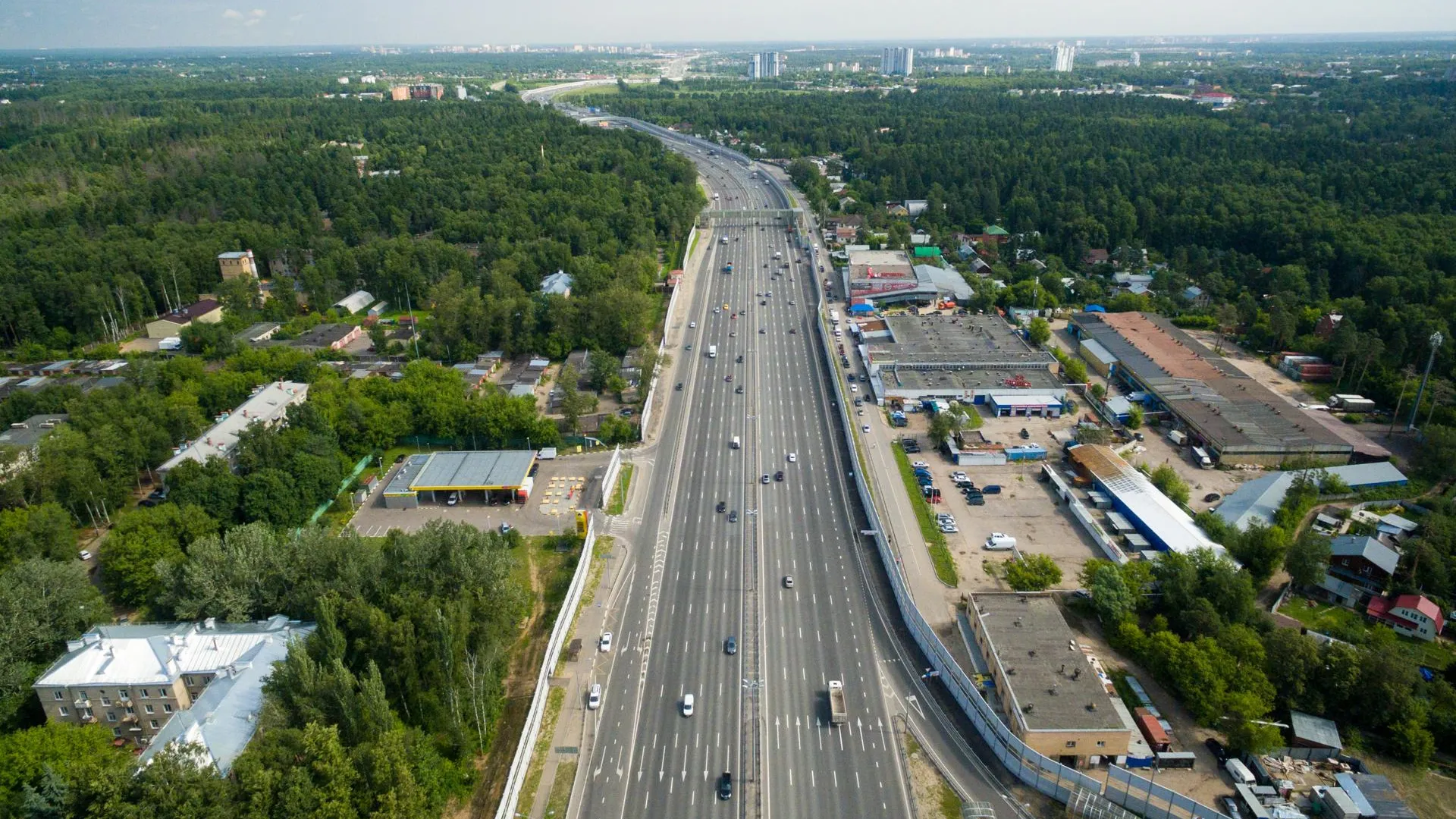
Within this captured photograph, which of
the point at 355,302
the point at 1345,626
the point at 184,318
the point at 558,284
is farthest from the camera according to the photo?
the point at 355,302

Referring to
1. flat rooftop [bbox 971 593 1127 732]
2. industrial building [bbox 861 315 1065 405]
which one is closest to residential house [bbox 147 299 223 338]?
industrial building [bbox 861 315 1065 405]

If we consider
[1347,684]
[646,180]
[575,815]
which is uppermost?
[646,180]

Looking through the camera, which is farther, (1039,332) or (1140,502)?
(1039,332)

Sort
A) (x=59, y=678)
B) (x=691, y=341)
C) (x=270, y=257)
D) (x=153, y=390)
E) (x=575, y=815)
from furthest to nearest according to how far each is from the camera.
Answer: (x=270, y=257)
(x=691, y=341)
(x=153, y=390)
(x=59, y=678)
(x=575, y=815)

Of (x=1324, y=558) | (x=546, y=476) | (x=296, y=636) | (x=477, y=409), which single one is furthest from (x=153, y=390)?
(x=1324, y=558)

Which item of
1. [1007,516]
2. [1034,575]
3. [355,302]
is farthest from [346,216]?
[1034,575]

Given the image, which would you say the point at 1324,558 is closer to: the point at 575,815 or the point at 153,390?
the point at 575,815

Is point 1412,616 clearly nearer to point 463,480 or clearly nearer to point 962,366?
point 962,366
